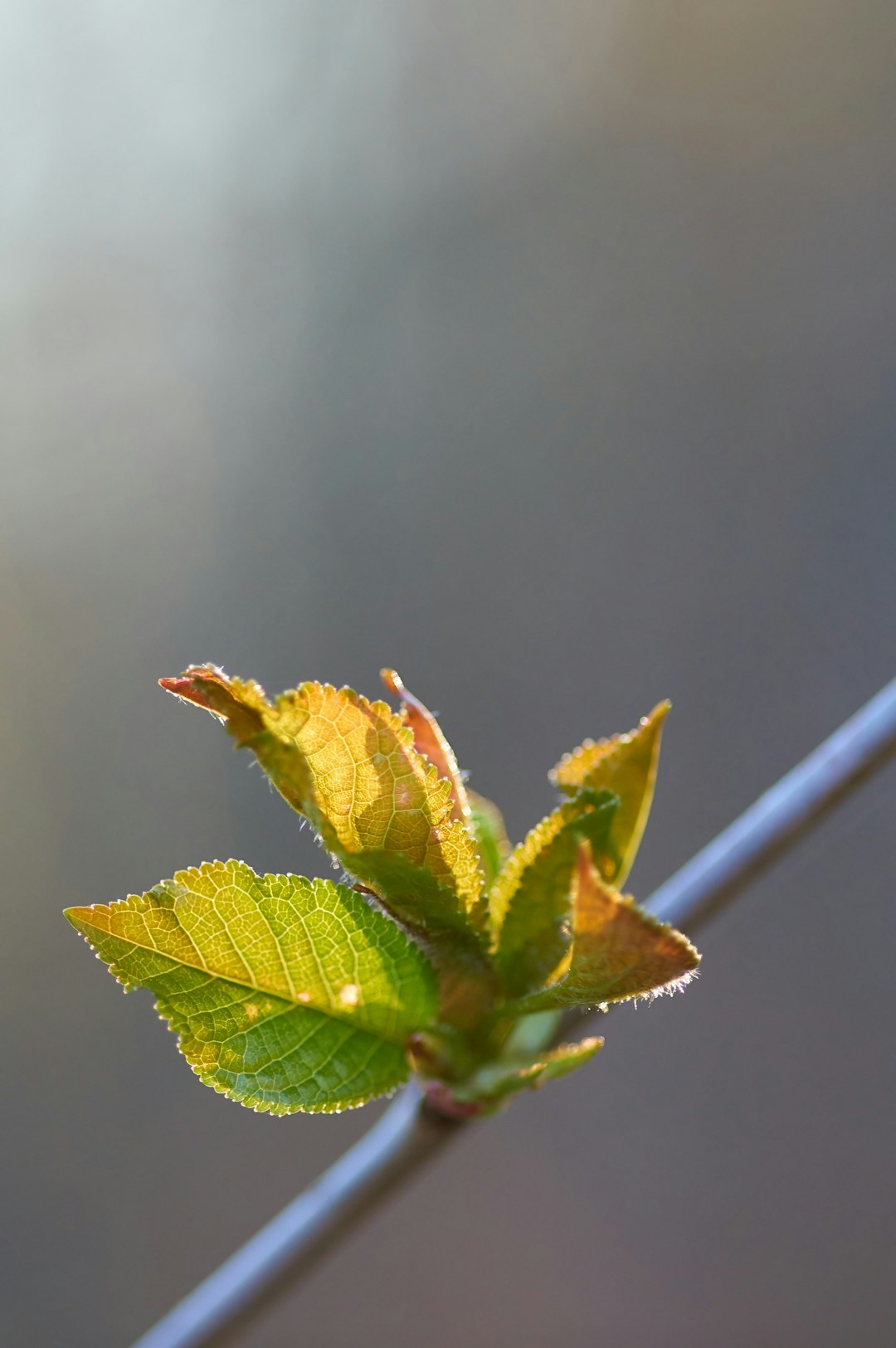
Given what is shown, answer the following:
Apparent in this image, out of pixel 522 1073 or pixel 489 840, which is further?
pixel 489 840

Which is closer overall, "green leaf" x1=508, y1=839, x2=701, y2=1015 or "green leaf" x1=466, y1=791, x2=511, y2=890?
"green leaf" x1=508, y1=839, x2=701, y2=1015

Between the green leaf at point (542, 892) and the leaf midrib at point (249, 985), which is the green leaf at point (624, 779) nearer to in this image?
the green leaf at point (542, 892)

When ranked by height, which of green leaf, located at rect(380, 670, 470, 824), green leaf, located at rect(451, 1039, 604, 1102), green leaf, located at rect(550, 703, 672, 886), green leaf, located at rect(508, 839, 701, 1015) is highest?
green leaf, located at rect(380, 670, 470, 824)

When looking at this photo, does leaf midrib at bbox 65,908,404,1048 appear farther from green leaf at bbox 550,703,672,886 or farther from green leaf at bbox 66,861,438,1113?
green leaf at bbox 550,703,672,886

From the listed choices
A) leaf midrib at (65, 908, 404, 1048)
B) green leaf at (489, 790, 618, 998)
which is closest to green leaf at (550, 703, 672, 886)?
green leaf at (489, 790, 618, 998)

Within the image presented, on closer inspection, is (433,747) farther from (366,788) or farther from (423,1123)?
(423,1123)

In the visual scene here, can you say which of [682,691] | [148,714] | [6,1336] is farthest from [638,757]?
[6,1336]

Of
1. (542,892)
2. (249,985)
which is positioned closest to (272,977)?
(249,985)
